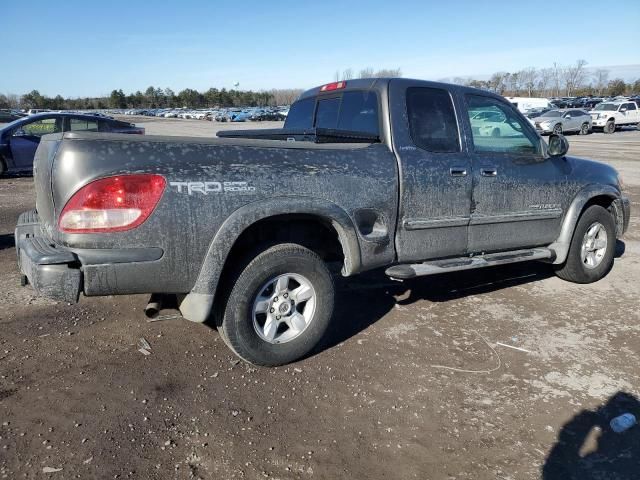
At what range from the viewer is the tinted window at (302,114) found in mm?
5086

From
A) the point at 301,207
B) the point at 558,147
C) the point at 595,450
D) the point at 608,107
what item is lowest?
the point at 595,450

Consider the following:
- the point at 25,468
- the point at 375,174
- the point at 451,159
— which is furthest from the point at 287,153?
the point at 25,468

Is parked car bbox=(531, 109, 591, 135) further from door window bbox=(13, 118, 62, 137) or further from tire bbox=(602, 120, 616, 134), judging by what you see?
door window bbox=(13, 118, 62, 137)

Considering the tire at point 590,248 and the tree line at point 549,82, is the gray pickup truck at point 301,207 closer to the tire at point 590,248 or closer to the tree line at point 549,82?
the tire at point 590,248

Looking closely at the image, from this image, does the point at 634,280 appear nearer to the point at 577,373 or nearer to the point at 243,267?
the point at 577,373

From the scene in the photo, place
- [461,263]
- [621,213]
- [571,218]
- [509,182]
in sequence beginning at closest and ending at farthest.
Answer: [461,263]
[509,182]
[571,218]
[621,213]

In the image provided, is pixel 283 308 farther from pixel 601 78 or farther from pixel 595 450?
pixel 601 78

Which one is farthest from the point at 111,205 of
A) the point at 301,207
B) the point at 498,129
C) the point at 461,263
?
the point at 498,129

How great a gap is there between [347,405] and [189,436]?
945 millimetres

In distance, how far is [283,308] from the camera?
3.63m

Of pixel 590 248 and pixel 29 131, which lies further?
pixel 29 131

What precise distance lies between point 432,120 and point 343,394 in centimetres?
227

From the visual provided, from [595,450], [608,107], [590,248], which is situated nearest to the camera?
[595,450]

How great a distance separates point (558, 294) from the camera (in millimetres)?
5207
